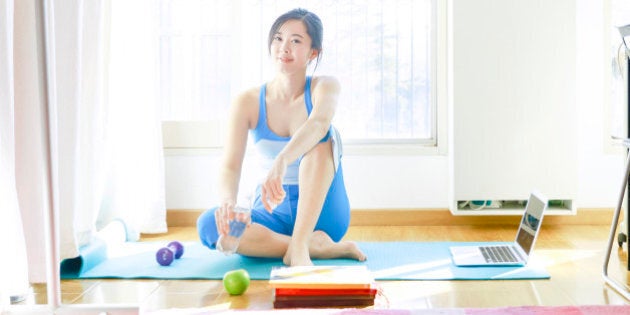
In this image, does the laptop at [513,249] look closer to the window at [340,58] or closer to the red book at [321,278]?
the red book at [321,278]

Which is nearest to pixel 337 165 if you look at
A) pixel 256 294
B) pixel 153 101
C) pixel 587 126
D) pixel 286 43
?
pixel 286 43

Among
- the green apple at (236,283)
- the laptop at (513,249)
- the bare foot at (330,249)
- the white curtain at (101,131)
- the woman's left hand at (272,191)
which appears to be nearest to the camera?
the green apple at (236,283)

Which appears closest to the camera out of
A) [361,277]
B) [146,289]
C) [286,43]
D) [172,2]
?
[361,277]

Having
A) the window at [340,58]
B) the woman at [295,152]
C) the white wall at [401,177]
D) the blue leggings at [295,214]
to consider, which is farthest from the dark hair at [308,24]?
the white wall at [401,177]

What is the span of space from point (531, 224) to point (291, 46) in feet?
3.32

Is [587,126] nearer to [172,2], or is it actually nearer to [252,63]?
[252,63]

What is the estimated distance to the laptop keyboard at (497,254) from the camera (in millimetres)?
2750

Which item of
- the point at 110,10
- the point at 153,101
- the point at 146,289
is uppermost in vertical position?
the point at 110,10

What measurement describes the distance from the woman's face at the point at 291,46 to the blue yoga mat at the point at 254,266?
670 mm

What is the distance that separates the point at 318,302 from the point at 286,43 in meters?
1.03

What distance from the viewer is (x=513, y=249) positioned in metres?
2.92

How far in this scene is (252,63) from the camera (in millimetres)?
3818

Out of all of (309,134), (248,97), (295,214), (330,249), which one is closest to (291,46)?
(248,97)

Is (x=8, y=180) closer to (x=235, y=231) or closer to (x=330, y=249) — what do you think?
(x=235, y=231)
